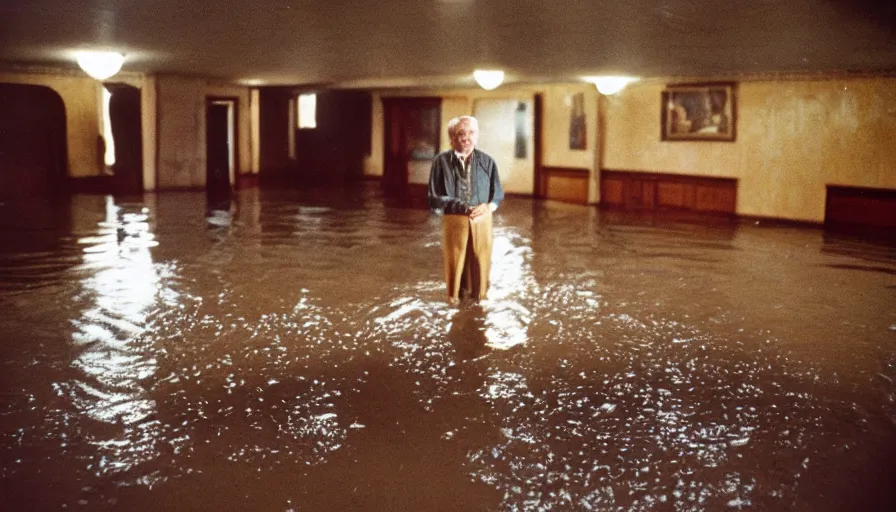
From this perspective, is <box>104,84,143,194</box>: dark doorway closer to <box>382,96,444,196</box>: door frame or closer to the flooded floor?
<box>382,96,444,196</box>: door frame

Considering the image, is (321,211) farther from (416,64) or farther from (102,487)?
(102,487)

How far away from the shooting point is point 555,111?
57.7 feet

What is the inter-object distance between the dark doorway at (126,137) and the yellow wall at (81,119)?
22.6 inches

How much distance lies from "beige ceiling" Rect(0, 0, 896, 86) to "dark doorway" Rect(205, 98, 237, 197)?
5.90 metres

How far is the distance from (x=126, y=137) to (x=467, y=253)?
13330 mm

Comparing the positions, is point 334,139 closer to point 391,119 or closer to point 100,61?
point 391,119

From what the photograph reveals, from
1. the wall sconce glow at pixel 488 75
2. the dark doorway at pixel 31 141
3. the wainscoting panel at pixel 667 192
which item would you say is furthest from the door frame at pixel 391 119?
the dark doorway at pixel 31 141

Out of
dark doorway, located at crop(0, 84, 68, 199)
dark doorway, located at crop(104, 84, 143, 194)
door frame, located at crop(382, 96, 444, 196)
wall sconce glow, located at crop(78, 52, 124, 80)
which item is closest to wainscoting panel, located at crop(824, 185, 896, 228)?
door frame, located at crop(382, 96, 444, 196)

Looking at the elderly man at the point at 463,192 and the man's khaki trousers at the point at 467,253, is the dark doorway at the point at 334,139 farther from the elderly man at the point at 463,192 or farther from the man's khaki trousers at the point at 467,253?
the elderly man at the point at 463,192

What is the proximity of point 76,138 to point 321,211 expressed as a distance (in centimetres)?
723

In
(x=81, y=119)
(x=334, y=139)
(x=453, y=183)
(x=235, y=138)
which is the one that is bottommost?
(x=453, y=183)

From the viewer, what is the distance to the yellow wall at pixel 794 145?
12.5 meters

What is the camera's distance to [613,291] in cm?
759

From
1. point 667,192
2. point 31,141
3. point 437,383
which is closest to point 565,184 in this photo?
point 667,192
